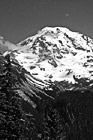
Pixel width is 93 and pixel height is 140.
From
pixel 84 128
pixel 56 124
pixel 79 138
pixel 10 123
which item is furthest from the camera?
pixel 84 128

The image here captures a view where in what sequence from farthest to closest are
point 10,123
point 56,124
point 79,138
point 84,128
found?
point 84,128 → point 79,138 → point 56,124 → point 10,123

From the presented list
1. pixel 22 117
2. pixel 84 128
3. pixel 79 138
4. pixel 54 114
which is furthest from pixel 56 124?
pixel 84 128

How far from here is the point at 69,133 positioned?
177875 mm

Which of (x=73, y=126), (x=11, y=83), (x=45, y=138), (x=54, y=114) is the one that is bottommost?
(x=45, y=138)

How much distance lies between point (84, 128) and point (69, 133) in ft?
34.2

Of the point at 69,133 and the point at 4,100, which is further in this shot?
the point at 69,133

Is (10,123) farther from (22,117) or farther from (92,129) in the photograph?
(92,129)

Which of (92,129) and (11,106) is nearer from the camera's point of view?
(11,106)

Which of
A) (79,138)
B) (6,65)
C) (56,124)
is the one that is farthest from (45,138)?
(79,138)

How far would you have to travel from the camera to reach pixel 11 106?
19125 mm

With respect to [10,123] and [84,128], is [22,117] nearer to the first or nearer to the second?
[10,123]

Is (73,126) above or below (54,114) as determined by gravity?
above

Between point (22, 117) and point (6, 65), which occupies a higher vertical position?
point (6, 65)

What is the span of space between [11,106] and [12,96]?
684 mm
